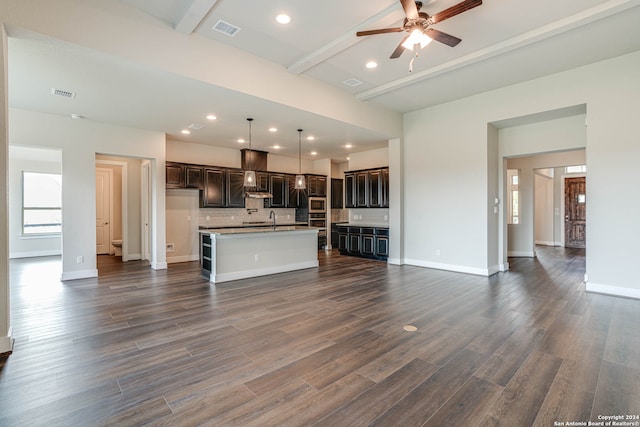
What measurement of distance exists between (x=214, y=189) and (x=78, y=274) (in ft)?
10.7

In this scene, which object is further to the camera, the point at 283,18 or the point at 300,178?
the point at 300,178

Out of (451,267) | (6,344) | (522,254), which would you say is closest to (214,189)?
(6,344)

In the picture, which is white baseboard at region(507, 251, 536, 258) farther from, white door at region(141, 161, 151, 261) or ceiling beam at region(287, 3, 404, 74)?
white door at region(141, 161, 151, 261)

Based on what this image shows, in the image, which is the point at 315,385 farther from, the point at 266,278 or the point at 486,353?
the point at 266,278

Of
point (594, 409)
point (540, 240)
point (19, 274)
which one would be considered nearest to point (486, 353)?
point (594, 409)

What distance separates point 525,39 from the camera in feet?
12.6

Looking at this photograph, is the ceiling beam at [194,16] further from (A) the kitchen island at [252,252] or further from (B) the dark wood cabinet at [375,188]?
(B) the dark wood cabinet at [375,188]

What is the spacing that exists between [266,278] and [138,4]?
4.23 meters

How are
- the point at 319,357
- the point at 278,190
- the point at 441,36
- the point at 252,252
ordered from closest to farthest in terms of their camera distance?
the point at 319,357, the point at 441,36, the point at 252,252, the point at 278,190

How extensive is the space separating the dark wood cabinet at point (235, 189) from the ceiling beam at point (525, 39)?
445 centimetres

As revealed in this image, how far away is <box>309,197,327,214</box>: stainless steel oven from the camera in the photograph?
9.51 meters

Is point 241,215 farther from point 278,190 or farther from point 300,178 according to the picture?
point 300,178

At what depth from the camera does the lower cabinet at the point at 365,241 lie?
24.5ft

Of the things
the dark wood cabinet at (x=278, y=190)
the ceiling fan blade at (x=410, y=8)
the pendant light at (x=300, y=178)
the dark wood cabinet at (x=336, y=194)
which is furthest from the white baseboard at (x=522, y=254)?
the ceiling fan blade at (x=410, y=8)
